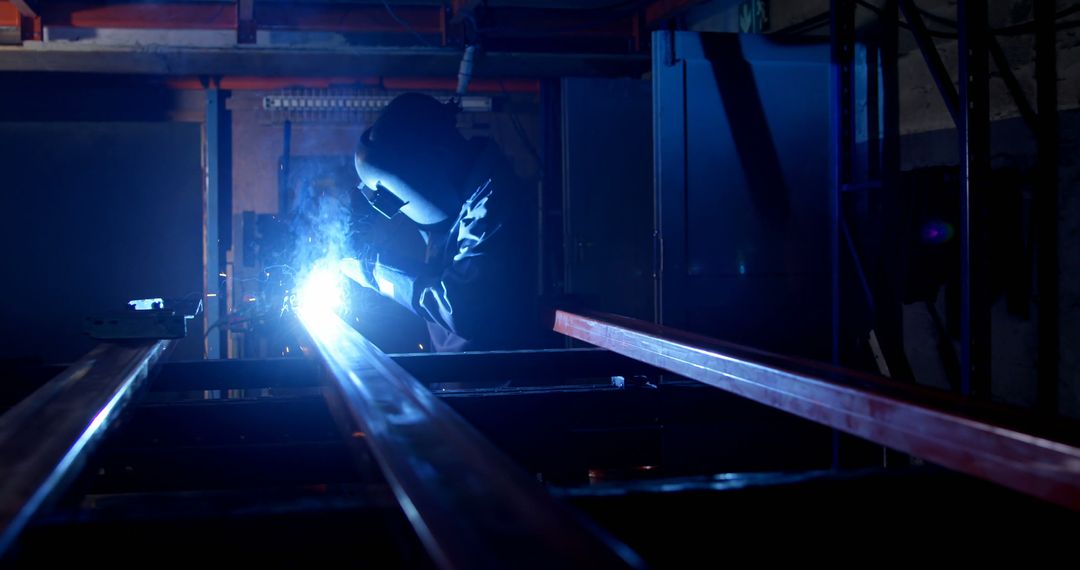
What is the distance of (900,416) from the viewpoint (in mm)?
1163

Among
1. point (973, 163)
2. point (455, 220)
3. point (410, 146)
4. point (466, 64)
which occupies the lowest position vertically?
point (455, 220)

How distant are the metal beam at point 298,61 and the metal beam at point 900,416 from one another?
381 cm

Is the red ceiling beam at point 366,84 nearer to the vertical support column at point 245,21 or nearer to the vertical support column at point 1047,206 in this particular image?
the vertical support column at point 245,21

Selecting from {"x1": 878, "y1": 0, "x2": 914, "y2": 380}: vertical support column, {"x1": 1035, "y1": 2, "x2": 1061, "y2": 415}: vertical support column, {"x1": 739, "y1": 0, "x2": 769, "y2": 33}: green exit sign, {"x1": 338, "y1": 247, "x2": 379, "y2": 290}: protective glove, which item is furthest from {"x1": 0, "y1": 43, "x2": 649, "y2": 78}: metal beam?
{"x1": 1035, "y1": 2, "x2": 1061, "y2": 415}: vertical support column

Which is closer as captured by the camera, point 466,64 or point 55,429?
point 55,429

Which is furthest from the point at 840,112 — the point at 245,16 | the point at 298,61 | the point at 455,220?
the point at 245,16

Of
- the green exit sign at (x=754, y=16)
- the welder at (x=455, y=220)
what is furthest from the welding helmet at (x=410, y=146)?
the green exit sign at (x=754, y=16)

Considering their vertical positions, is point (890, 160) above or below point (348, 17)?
below

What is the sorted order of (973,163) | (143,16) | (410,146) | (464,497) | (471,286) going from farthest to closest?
(143,16) → (410,146) → (973,163) → (471,286) → (464,497)

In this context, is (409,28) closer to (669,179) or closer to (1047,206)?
(669,179)

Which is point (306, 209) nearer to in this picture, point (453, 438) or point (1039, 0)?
point (1039, 0)

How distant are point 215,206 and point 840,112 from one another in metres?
5.22

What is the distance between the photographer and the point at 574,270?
5.54 meters

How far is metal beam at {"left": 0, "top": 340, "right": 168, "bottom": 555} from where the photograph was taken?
91 centimetres
